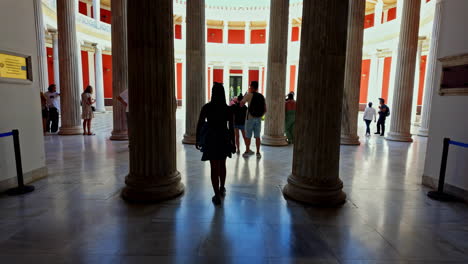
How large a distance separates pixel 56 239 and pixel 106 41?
79.8 feet

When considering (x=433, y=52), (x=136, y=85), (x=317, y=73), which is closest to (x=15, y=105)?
(x=136, y=85)

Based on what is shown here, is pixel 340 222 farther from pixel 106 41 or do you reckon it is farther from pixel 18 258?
pixel 106 41

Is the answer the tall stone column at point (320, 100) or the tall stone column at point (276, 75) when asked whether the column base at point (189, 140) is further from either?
the tall stone column at point (320, 100)

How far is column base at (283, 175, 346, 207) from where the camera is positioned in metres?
4.00

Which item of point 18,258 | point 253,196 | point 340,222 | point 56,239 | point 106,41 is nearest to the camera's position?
point 18,258

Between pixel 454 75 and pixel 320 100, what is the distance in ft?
8.16

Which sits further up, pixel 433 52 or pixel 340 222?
pixel 433 52

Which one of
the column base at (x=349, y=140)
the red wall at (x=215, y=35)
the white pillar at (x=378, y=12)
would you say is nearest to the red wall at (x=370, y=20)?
the white pillar at (x=378, y=12)

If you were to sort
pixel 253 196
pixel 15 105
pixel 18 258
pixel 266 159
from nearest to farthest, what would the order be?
pixel 18 258 < pixel 253 196 < pixel 15 105 < pixel 266 159

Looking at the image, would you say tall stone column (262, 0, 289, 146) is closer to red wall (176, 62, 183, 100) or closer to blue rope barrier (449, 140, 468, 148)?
blue rope barrier (449, 140, 468, 148)

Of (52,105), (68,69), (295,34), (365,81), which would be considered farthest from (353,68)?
(295,34)

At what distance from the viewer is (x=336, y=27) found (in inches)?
153

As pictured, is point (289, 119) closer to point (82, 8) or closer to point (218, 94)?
point (218, 94)

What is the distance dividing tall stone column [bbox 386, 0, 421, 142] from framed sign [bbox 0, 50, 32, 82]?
459 inches
